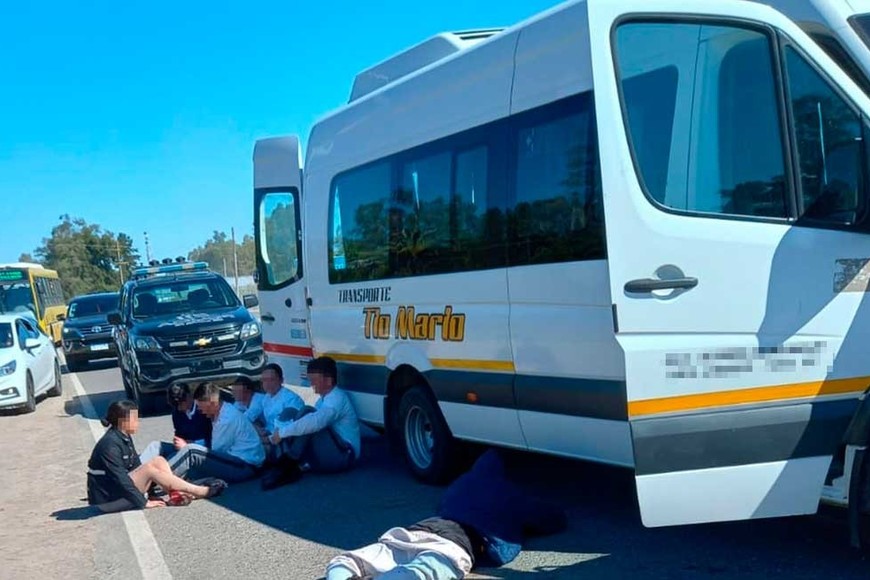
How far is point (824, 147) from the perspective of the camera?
4.44m

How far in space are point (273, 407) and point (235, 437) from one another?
531 mm

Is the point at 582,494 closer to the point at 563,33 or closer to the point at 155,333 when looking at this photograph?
the point at 563,33

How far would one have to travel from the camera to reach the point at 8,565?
6383 millimetres

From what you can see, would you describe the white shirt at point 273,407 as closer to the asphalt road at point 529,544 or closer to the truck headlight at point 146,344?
the asphalt road at point 529,544

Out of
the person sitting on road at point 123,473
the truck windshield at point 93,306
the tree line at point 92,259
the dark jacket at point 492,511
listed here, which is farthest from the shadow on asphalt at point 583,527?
the tree line at point 92,259

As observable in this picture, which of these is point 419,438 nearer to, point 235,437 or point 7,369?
point 235,437

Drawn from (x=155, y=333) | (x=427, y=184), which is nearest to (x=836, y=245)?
(x=427, y=184)


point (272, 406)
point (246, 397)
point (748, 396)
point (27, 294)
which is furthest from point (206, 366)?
point (27, 294)

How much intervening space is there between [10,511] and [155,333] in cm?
527

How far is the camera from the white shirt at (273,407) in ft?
28.1

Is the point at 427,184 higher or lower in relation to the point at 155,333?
higher

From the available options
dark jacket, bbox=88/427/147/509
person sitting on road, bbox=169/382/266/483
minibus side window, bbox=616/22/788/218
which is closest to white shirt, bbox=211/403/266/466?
person sitting on road, bbox=169/382/266/483

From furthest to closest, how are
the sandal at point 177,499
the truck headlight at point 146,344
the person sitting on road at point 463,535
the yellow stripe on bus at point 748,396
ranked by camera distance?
the truck headlight at point 146,344 → the sandal at point 177,499 → the person sitting on road at point 463,535 → the yellow stripe on bus at point 748,396

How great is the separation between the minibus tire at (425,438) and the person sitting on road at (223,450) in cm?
152
